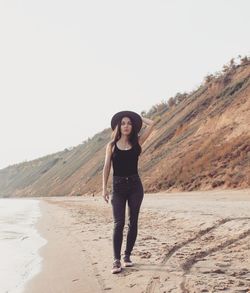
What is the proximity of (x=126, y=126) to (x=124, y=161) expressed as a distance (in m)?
0.41

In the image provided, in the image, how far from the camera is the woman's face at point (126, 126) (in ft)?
19.2

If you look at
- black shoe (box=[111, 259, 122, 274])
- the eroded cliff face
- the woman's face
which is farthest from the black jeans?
the eroded cliff face

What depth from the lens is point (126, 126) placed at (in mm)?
5848

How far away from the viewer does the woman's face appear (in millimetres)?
5846

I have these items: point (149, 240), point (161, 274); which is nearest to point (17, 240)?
point (149, 240)

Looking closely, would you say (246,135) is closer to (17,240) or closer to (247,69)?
(247,69)

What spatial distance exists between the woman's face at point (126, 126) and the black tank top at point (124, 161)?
195 millimetres

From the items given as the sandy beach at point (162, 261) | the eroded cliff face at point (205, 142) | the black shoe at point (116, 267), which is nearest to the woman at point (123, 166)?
the black shoe at point (116, 267)

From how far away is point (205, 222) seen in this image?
9008 mm

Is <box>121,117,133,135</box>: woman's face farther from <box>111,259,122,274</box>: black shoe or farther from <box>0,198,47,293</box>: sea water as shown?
<box>0,198,47,293</box>: sea water

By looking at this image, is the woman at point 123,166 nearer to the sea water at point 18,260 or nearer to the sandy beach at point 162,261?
the sandy beach at point 162,261

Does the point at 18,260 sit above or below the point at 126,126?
below

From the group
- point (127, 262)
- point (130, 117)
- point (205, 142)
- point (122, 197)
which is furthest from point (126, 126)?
point (205, 142)

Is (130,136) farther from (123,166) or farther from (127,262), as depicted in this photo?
(127,262)
